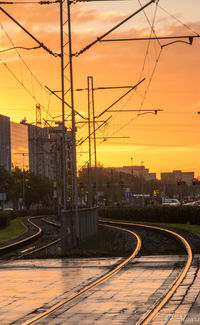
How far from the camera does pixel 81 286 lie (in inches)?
693

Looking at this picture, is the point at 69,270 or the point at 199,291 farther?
the point at 69,270

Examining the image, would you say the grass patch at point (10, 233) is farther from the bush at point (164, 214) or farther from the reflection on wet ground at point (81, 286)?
the reflection on wet ground at point (81, 286)

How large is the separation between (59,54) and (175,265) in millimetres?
15605

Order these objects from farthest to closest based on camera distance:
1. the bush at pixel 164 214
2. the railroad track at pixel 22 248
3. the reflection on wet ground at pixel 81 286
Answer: the bush at pixel 164 214, the railroad track at pixel 22 248, the reflection on wet ground at pixel 81 286

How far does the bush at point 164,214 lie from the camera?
213ft

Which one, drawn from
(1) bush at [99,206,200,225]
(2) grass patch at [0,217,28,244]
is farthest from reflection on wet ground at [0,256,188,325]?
(1) bush at [99,206,200,225]

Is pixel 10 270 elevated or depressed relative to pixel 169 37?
depressed

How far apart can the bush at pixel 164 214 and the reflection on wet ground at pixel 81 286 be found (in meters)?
38.5

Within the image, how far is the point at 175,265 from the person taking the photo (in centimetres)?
2312

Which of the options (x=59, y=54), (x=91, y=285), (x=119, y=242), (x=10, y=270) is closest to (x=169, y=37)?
(x=59, y=54)

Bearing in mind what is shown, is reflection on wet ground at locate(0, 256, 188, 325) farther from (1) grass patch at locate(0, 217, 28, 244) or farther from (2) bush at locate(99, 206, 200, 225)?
(2) bush at locate(99, 206, 200, 225)

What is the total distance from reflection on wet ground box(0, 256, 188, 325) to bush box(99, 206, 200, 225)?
126 feet

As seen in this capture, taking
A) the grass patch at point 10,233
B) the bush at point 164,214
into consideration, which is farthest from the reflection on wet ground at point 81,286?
the bush at point 164,214

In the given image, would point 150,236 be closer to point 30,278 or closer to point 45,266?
point 45,266
